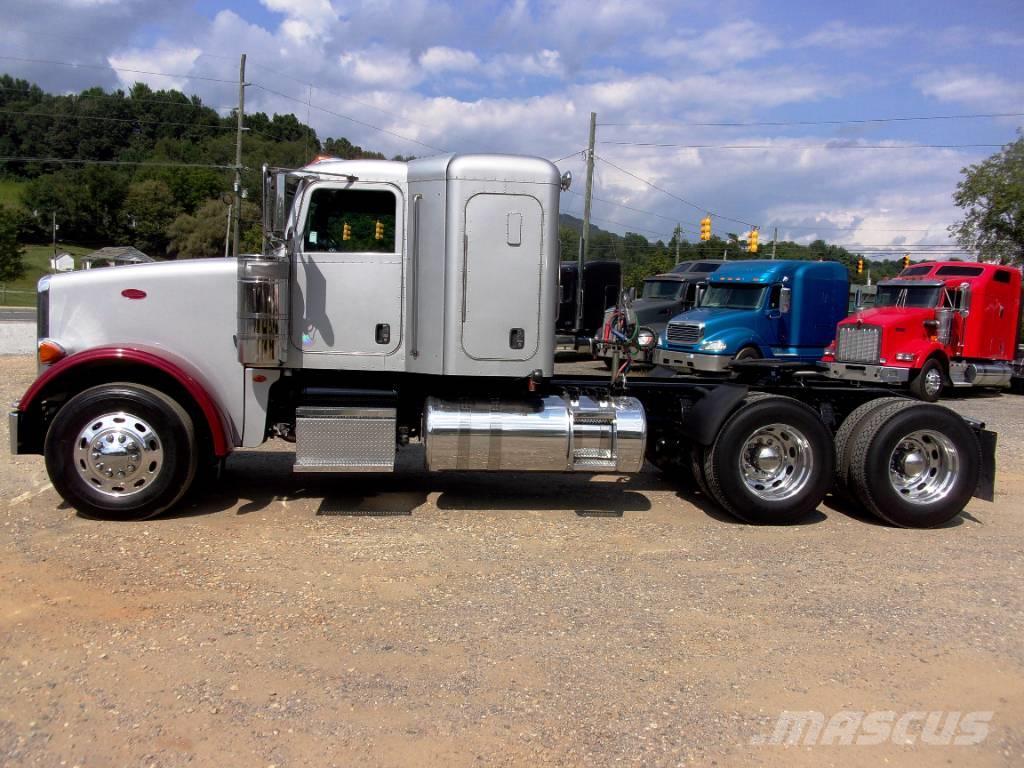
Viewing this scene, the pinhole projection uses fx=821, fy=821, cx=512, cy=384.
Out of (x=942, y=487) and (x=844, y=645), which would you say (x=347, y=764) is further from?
(x=942, y=487)

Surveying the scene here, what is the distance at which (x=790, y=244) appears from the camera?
7712cm

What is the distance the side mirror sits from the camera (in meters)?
17.4

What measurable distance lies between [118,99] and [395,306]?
6861 centimetres

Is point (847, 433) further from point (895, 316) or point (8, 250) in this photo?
point (8, 250)

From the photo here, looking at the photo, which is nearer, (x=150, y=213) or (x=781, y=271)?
(x=781, y=271)

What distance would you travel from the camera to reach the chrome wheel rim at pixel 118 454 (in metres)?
6.14

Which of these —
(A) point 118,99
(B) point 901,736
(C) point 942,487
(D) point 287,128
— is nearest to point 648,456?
(C) point 942,487

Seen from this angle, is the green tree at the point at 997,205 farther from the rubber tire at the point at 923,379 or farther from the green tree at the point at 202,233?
the green tree at the point at 202,233

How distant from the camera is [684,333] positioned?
16.8 metres

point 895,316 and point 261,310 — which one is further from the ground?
point 895,316

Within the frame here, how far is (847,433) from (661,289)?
15716mm

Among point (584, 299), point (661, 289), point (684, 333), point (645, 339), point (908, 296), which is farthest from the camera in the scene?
point (661, 289)

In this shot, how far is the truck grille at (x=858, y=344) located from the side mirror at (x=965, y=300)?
349cm

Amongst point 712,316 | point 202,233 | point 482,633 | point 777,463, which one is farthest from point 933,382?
point 202,233
